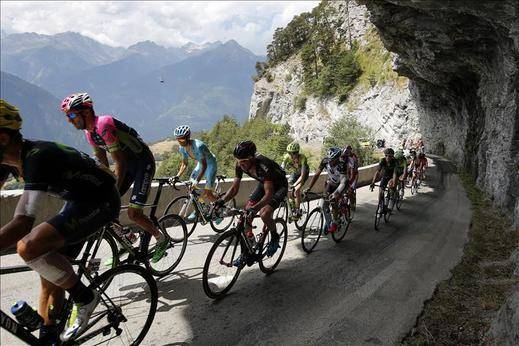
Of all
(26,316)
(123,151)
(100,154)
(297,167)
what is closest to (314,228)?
(297,167)

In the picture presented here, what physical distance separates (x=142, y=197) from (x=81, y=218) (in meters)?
1.90

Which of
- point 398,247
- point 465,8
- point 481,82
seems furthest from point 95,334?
point 481,82

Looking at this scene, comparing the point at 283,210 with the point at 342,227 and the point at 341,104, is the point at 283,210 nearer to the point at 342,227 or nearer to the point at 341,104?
the point at 342,227

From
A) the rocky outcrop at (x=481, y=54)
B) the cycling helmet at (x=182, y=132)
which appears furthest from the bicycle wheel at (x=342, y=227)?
the rocky outcrop at (x=481, y=54)

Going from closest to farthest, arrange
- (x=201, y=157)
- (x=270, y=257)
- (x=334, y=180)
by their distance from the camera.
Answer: (x=270, y=257) < (x=201, y=157) < (x=334, y=180)

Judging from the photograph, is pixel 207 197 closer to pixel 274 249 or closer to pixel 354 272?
pixel 274 249

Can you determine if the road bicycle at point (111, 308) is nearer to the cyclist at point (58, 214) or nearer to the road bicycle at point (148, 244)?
the cyclist at point (58, 214)

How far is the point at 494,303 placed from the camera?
5660mm

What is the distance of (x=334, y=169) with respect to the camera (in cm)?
895

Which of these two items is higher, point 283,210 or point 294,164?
point 294,164

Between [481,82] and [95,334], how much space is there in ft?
66.8

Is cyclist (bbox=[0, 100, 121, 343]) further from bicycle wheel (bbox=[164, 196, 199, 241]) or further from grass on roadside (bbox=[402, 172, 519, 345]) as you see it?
grass on roadside (bbox=[402, 172, 519, 345])

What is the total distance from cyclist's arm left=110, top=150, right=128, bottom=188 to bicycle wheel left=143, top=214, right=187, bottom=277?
0.99 m

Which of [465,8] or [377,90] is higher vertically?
[377,90]
